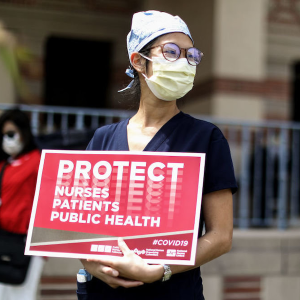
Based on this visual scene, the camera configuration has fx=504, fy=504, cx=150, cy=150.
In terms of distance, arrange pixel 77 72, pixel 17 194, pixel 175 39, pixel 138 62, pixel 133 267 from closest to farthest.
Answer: pixel 133 267, pixel 175 39, pixel 138 62, pixel 17 194, pixel 77 72

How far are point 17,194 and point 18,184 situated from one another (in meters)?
0.07

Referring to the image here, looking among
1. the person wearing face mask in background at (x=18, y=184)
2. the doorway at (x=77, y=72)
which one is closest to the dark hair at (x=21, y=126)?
the person wearing face mask in background at (x=18, y=184)

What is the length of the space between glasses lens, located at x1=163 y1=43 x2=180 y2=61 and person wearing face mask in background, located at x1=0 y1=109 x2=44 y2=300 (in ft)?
6.85

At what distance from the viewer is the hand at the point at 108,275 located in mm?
1643

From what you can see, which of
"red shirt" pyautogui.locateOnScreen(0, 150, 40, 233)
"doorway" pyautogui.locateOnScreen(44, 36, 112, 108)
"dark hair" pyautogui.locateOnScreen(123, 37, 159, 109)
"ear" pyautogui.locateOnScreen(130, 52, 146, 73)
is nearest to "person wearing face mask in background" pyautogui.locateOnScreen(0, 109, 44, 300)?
"red shirt" pyautogui.locateOnScreen(0, 150, 40, 233)

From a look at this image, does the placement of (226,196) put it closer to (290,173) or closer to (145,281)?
(145,281)

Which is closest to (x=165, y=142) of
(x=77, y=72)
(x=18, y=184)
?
(x=18, y=184)

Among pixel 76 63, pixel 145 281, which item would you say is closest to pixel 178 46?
pixel 145 281

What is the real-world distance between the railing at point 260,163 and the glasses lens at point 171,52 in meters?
3.35

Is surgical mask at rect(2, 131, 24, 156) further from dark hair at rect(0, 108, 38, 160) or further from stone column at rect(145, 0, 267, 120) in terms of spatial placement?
stone column at rect(145, 0, 267, 120)

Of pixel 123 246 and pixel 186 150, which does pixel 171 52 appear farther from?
pixel 123 246

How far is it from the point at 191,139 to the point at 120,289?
1.93 feet

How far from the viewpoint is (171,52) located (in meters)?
1.84

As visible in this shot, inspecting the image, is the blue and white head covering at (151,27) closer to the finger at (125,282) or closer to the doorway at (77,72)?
the finger at (125,282)
